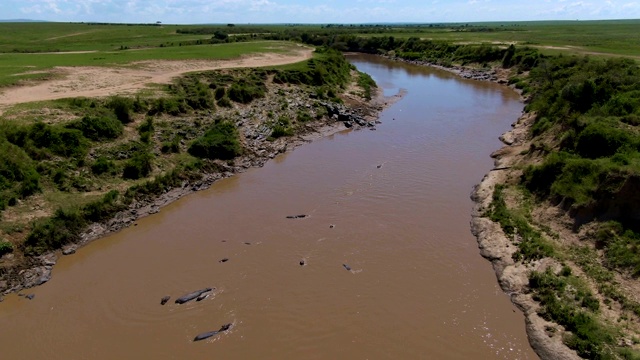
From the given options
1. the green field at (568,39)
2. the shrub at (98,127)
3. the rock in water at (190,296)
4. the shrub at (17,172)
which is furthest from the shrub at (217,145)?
the green field at (568,39)

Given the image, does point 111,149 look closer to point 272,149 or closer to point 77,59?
point 272,149

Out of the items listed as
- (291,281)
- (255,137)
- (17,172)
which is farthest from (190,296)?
(255,137)

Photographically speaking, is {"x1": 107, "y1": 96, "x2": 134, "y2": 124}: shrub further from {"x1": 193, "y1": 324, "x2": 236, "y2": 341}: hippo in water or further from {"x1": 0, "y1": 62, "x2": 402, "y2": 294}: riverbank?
{"x1": 193, "y1": 324, "x2": 236, "y2": 341}: hippo in water

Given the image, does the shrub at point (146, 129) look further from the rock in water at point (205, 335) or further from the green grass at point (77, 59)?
the rock in water at point (205, 335)

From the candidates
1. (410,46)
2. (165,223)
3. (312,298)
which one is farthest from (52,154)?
(410,46)

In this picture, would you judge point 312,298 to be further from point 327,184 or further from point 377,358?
point 327,184

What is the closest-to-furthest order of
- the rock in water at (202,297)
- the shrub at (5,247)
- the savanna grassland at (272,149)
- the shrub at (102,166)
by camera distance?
the savanna grassland at (272,149) < the rock in water at (202,297) < the shrub at (5,247) < the shrub at (102,166)
